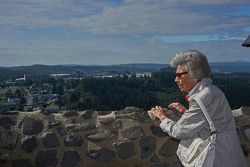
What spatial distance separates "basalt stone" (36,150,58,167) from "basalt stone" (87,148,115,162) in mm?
387

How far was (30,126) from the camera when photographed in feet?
17.5

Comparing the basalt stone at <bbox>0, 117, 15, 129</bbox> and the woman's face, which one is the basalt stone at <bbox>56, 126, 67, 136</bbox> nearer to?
the basalt stone at <bbox>0, 117, 15, 129</bbox>

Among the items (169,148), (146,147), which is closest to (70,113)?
(146,147)

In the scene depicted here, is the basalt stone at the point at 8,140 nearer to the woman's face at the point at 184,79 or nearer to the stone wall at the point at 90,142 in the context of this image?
the stone wall at the point at 90,142

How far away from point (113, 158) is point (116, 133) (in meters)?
0.28

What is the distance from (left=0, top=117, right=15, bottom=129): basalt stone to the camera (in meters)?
5.34

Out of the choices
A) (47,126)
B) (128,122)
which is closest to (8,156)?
(47,126)

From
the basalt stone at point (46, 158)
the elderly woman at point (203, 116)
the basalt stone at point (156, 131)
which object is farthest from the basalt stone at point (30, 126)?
the elderly woman at point (203, 116)

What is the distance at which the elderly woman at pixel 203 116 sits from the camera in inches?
110

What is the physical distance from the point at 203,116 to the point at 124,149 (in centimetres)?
254

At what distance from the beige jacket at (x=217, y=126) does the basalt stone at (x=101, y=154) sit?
2.49m

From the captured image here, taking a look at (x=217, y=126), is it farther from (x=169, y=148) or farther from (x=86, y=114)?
(x=86, y=114)

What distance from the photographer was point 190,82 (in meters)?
2.94

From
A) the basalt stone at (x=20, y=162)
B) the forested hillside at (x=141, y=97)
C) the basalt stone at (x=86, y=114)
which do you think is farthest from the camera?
the forested hillside at (x=141, y=97)
